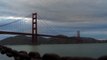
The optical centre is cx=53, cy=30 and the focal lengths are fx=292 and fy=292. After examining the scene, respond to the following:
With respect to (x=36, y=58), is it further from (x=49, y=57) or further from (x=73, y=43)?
(x=73, y=43)

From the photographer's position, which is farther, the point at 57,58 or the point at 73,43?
the point at 73,43

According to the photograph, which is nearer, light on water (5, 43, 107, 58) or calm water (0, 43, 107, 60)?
calm water (0, 43, 107, 60)

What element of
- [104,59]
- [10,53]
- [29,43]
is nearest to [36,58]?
[10,53]

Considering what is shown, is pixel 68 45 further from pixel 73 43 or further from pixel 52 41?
pixel 52 41

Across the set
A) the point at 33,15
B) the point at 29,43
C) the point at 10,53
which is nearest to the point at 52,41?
the point at 29,43

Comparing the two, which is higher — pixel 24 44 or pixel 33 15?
pixel 33 15

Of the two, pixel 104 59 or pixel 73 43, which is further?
pixel 73 43

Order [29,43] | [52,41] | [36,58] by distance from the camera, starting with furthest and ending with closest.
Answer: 1. [29,43]
2. [52,41]
3. [36,58]

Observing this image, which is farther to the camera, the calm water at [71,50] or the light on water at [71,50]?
the light on water at [71,50]

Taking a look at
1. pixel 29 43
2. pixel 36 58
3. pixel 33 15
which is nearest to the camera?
pixel 36 58
